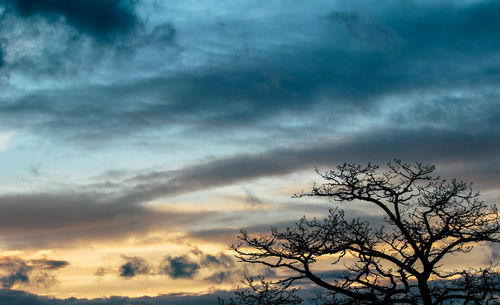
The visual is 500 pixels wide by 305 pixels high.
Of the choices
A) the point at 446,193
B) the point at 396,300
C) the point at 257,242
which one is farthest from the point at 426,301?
the point at 257,242

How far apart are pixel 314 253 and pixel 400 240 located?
10.8ft

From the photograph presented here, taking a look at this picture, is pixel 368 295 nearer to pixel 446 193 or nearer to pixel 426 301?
pixel 426 301

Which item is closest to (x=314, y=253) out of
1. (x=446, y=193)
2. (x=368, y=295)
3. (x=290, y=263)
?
(x=290, y=263)

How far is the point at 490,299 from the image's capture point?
2147cm

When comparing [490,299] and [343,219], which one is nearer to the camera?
[490,299]

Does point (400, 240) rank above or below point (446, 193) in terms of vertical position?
below

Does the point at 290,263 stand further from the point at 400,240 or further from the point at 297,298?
the point at 400,240

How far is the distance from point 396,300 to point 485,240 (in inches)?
174

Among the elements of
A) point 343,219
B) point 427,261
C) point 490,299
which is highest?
point 343,219

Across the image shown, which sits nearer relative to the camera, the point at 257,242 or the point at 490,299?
the point at 490,299

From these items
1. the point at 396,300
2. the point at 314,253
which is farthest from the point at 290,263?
the point at 396,300

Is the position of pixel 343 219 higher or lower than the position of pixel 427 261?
higher

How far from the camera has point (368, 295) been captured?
21.6 m

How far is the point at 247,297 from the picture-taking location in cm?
2314
